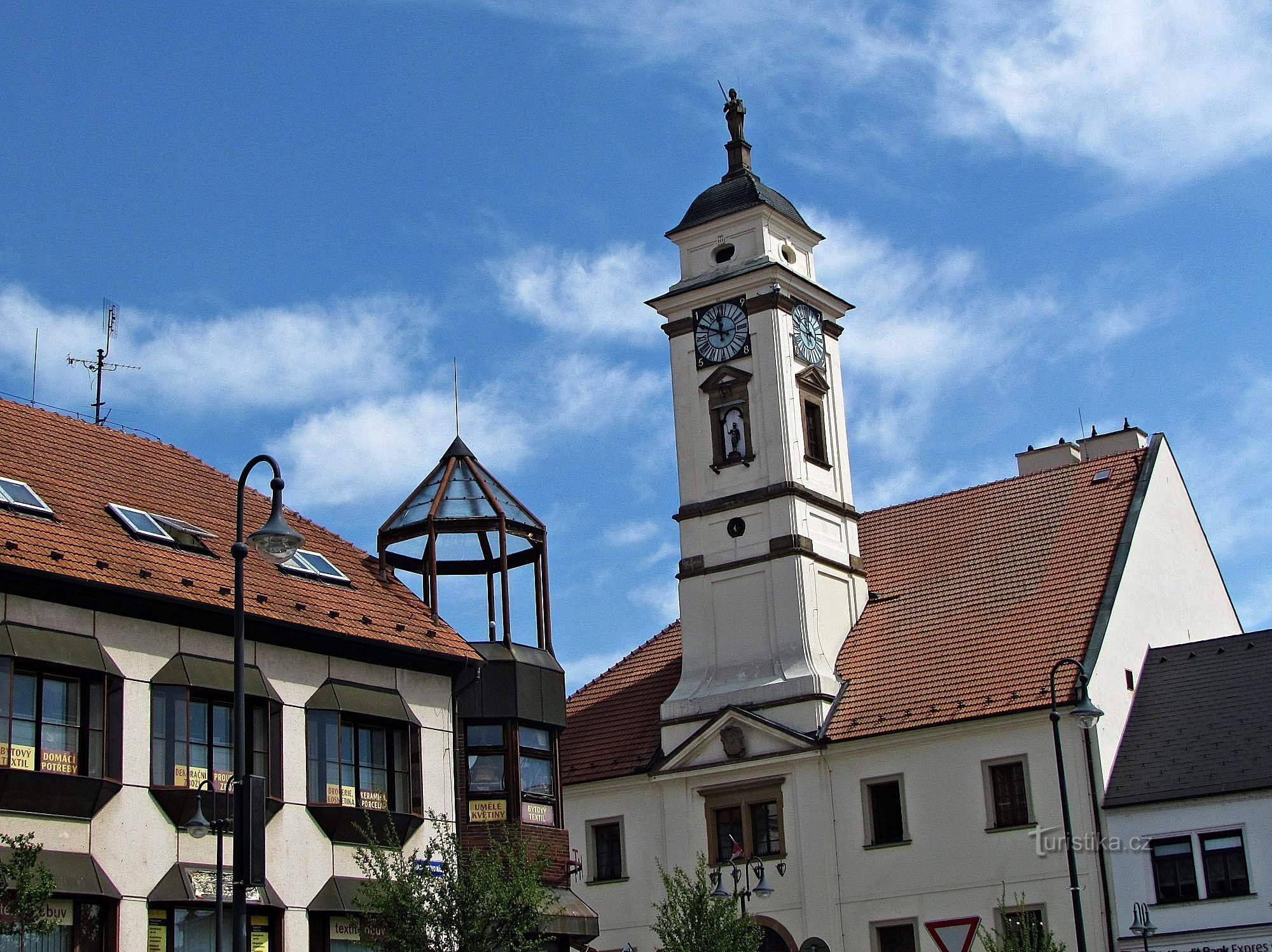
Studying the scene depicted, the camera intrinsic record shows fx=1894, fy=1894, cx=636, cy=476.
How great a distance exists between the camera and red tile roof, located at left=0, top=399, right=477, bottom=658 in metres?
28.9

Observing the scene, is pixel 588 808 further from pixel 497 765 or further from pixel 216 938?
pixel 216 938

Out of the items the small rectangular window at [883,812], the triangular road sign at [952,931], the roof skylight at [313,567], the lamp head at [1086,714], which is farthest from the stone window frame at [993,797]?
the roof skylight at [313,567]

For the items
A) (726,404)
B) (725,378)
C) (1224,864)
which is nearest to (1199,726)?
(1224,864)

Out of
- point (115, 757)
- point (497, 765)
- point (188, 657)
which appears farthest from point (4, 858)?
point (497, 765)

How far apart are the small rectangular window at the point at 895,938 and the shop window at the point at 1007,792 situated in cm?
339

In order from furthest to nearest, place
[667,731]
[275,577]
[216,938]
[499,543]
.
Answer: [667,731], [499,543], [275,577], [216,938]

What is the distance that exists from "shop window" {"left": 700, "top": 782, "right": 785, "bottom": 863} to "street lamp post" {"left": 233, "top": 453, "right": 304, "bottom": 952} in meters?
28.1

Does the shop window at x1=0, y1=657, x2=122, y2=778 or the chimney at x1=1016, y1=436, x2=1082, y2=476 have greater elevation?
the chimney at x1=1016, y1=436, x2=1082, y2=476

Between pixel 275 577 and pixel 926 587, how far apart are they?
23.6m

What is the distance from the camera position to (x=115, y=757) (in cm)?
2795

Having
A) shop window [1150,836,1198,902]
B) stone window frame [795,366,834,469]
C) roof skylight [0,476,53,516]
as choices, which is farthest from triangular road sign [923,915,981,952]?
roof skylight [0,476,53,516]

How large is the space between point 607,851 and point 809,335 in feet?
50.9

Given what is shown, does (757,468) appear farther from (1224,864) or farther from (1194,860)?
(1224,864)

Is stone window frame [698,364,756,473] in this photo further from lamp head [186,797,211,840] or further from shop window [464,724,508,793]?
lamp head [186,797,211,840]
